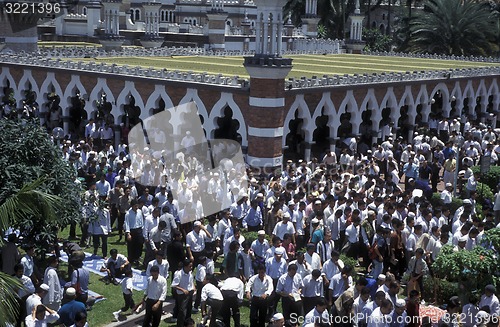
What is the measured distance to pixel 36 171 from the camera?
1315 centimetres

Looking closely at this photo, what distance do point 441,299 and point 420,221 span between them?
1988mm

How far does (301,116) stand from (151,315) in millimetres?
14235

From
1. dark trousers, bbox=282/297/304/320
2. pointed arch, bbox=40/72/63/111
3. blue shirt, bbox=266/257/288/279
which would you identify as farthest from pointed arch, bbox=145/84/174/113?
dark trousers, bbox=282/297/304/320

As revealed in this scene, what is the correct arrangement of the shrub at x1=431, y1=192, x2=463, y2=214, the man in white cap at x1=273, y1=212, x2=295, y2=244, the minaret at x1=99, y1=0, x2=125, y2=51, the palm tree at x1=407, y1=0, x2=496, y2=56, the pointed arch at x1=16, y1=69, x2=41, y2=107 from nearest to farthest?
the man in white cap at x1=273, y1=212, x2=295, y2=244 → the shrub at x1=431, y1=192, x2=463, y2=214 → the pointed arch at x1=16, y1=69, x2=41, y2=107 → the minaret at x1=99, y1=0, x2=125, y2=51 → the palm tree at x1=407, y1=0, x2=496, y2=56

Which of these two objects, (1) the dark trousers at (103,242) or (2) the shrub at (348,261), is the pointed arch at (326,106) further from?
(2) the shrub at (348,261)

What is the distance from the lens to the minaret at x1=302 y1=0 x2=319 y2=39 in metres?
50.8

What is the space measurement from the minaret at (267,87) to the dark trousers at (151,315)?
39.3 feet

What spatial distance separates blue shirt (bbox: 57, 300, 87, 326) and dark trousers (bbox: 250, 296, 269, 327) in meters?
2.69

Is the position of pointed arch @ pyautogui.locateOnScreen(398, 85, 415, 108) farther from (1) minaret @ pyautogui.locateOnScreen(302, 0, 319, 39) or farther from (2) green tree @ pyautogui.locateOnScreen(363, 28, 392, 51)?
(2) green tree @ pyautogui.locateOnScreen(363, 28, 392, 51)

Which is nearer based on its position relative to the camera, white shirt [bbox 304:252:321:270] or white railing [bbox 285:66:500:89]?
white shirt [bbox 304:252:321:270]

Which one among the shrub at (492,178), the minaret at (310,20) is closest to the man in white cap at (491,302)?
the shrub at (492,178)

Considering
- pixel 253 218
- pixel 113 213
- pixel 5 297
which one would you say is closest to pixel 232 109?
pixel 113 213

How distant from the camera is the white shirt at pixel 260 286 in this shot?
11.6 m

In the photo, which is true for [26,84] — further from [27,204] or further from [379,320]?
[379,320]
